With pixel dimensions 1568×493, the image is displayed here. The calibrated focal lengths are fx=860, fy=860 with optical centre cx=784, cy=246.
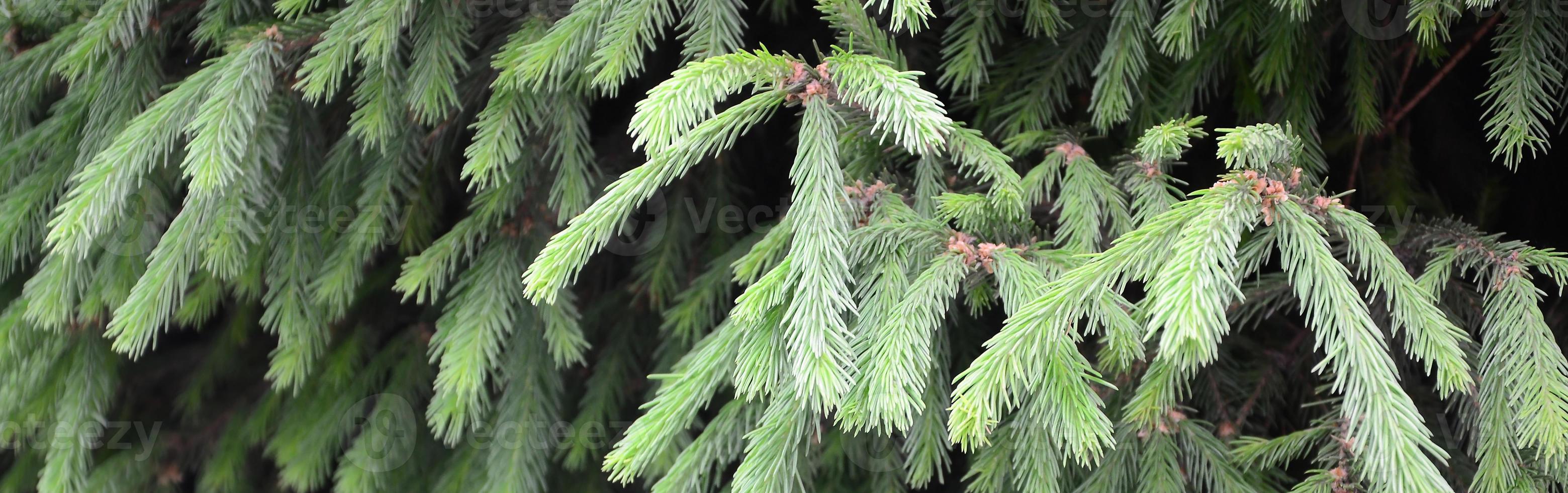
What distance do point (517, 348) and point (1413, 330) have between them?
1.39 metres

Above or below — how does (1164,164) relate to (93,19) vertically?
below

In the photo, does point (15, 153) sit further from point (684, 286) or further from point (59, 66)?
point (684, 286)

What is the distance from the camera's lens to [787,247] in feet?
4.23

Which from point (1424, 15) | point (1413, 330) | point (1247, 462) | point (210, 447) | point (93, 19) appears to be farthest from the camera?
point (210, 447)

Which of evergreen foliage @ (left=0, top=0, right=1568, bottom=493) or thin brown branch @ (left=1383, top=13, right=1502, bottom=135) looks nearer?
evergreen foliage @ (left=0, top=0, right=1568, bottom=493)

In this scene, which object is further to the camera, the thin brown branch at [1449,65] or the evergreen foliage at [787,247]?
the thin brown branch at [1449,65]

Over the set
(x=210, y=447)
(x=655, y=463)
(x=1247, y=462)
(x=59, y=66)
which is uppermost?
(x=59, y=66)

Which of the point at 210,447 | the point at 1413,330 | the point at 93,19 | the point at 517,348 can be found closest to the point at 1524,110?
the point at 1413,330

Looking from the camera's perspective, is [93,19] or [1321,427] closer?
[1321,427]

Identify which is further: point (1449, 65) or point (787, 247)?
point (1449, 65)

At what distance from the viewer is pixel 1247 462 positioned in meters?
1.16

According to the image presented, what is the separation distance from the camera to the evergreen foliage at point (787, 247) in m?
0.92

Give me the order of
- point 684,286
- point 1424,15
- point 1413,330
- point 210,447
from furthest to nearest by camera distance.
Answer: point 210,447 → point 684,286 → point 1424,15 → point 1413,330

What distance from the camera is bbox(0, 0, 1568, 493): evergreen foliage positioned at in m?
0.92
